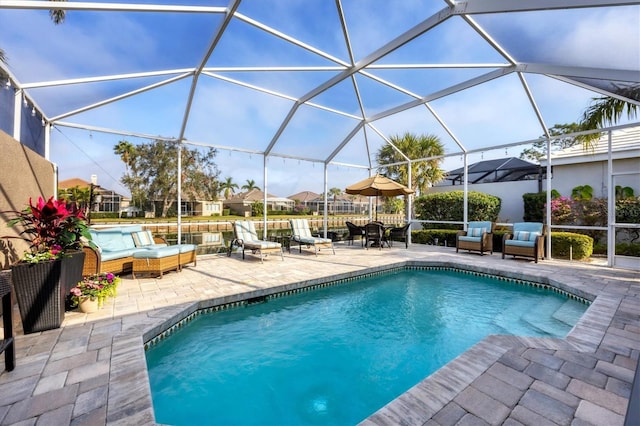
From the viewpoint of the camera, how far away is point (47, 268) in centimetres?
339

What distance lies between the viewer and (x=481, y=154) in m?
10.4

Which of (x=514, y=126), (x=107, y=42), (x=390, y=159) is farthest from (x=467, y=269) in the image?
(x=390, y=159)

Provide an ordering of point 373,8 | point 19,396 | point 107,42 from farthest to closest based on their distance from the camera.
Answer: point 373,8 → point 107,42 → point 19,396

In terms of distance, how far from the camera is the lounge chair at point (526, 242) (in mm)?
8133

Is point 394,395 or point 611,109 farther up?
point 611,109

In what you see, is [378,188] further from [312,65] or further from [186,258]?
[186,258]

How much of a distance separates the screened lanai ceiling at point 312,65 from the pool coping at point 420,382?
151 inches

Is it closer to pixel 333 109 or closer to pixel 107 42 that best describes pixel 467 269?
pixel 333 109

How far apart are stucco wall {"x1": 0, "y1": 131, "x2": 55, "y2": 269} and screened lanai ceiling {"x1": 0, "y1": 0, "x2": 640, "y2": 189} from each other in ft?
3.56

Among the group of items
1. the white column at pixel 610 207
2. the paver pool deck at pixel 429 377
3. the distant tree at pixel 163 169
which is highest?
the distant tree at pixel 163 169

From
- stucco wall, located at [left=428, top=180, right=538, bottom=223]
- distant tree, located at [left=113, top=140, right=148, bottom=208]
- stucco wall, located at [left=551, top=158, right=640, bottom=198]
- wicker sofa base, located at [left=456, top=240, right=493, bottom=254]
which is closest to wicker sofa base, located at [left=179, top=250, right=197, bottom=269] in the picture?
wicker sofa base, located at [left=456, top=240, right=493, bottom=254]

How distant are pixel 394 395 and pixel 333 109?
311 inches

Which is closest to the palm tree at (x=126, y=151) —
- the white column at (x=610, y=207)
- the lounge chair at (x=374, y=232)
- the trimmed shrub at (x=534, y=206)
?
the lounge chair at (x=374, y=232)

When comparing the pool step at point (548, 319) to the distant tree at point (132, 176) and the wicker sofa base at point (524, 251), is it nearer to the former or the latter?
the wicker sofa base at point (524, 251)
